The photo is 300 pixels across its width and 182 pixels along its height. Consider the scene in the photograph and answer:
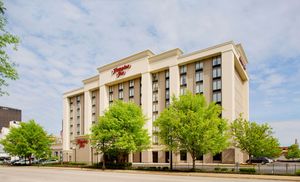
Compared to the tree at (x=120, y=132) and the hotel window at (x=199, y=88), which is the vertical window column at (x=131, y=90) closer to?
the hotel window at (x=199, y=88)

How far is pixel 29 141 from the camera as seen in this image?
196ft

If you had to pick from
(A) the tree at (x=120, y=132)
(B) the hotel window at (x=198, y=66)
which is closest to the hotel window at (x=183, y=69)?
(B) the hotel window at (x=198, y=66)

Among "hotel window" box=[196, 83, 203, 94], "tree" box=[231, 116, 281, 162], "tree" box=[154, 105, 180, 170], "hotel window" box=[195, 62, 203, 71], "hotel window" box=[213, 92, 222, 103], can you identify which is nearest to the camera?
"tree" box=[154, 105, 180, 170]

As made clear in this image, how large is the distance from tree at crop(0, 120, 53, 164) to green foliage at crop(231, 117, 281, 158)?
4132 cm

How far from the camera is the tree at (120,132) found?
133ft

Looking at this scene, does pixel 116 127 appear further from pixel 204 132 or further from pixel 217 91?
pixel 217 91

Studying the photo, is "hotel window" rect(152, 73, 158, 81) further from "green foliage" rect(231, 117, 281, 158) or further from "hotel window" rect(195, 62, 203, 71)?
"green foliage" rect(231, 117, 281, 158)

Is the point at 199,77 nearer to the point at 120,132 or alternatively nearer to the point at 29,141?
the point at 120,132

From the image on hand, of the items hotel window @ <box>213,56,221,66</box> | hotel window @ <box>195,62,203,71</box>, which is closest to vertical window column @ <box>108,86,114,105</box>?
hotel window @ <box>195,62,203,71</box>

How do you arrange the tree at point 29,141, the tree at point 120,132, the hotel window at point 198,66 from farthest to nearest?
the tree at point 29,141 < the hotel window at point 198,66 < the tree at point 120,132

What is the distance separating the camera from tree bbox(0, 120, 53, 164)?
58.4m

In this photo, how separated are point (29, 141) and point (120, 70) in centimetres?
2688

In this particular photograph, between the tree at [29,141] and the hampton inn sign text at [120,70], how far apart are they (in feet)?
73.1

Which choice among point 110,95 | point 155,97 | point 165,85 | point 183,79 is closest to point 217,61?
point 183,79
